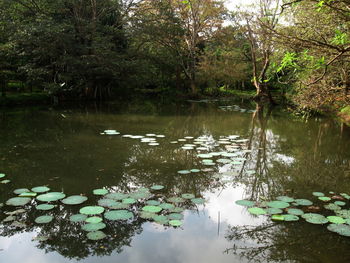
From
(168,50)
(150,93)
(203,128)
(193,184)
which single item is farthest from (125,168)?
(150,93)

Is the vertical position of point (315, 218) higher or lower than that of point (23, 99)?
lower

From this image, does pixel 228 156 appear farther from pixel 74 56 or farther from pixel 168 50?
pixel 168 50

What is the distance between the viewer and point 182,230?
12.4ft

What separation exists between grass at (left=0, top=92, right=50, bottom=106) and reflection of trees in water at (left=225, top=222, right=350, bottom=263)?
17942 mm

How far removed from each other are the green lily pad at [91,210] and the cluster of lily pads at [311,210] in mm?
2029

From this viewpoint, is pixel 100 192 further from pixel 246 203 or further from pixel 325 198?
pixel 325 198

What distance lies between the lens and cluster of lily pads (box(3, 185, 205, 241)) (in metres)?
Answer: 3.72

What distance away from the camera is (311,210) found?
4.20 meters

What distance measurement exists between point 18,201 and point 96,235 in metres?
1.54

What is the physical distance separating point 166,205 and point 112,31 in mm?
19829

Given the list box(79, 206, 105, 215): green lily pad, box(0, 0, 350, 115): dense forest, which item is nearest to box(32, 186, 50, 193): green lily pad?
box(79, 206, 105, 215): green lily pad

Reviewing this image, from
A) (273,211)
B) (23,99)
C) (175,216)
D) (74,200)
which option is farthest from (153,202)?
(23,99)

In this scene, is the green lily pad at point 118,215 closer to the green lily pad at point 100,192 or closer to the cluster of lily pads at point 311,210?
the green lily pad at point 100,192

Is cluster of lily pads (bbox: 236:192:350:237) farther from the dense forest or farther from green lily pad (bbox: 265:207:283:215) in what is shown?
the dense forest
